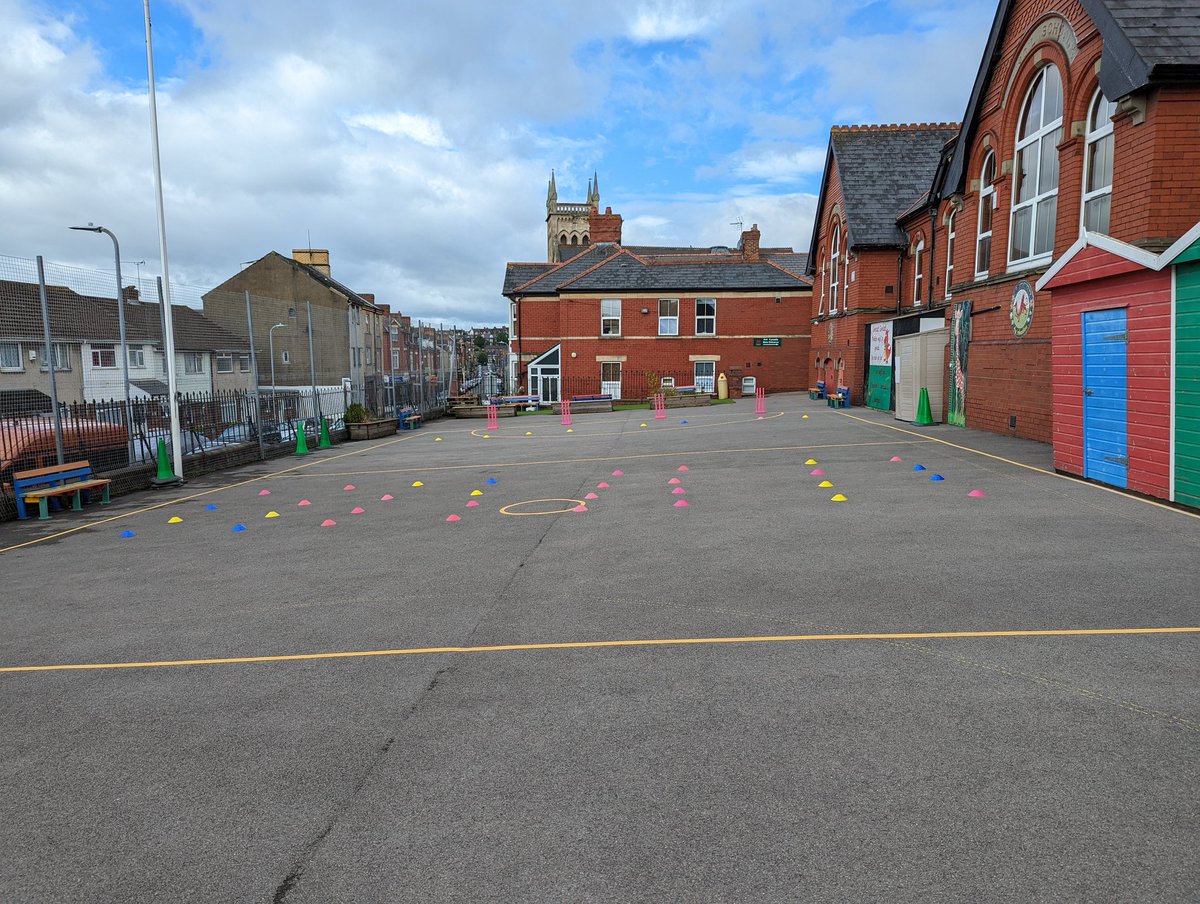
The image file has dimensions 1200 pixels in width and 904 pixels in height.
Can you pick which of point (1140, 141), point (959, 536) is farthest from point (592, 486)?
point (1140, 141)

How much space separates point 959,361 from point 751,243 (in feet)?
98.6

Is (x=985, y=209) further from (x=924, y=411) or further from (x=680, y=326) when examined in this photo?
(x=680, y=326)

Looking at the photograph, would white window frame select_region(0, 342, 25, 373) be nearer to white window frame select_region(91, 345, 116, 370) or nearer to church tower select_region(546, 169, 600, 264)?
white window frame select_region(91, 345, 116, 370)

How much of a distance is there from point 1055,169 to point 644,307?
3072 centimetres

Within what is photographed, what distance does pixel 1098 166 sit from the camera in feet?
46.3

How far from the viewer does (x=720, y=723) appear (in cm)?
428

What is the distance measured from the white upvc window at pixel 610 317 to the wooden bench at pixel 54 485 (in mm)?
34206

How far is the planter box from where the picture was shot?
85.7 ft

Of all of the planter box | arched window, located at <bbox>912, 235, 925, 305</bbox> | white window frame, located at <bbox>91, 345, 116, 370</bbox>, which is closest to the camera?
white window frame, located at <bbox>91, 345, 116, 370</bbox>

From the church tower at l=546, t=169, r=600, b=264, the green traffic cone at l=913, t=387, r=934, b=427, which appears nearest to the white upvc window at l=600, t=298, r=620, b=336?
the green traffic cone at l=913, t=387, r=934, b=427

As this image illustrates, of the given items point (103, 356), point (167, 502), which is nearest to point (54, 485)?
point (167, 502)

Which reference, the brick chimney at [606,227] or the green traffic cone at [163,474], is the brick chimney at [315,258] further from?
the green traffic cone at [163,474]

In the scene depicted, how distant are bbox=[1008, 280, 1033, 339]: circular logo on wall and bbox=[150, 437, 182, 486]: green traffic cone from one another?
18.4 meters

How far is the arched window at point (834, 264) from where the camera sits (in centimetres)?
3284
